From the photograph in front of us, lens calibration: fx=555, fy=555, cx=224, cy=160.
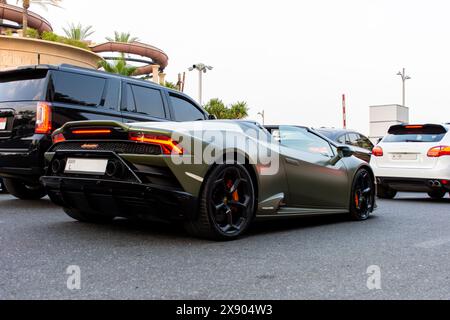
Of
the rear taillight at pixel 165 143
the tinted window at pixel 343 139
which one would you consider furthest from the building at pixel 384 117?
the rear taillight at pixel 165 143

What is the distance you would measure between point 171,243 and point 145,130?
0.99 meters

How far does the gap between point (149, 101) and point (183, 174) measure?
13.0ft

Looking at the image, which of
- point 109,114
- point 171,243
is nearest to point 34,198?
point 109,114

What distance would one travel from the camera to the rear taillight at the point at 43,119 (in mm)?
6836

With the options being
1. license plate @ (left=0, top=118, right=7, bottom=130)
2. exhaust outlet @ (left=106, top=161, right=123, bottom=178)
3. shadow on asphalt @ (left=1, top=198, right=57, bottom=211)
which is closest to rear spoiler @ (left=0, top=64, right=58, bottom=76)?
license plate @ (left=0, top=118, right=7, bottom=130)

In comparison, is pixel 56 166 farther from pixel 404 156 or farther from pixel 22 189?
pixel 404 156

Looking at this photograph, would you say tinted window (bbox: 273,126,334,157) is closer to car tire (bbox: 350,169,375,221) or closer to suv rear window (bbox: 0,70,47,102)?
car tire (bbox: 350,169,375,221)

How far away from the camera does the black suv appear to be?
6855 mm

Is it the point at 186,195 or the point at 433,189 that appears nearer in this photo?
the point at 186,195

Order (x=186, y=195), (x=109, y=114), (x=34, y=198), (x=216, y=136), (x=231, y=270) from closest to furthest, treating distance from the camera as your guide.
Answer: (x=231, y=270) → (x=186, y=195) → (x=216, y=136) → (x=109, y=114) → (x=34, y=198)

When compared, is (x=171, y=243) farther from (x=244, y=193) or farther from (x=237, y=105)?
(x=237, y=105)

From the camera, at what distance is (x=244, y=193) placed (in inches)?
202

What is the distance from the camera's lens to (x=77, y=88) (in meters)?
7.37
